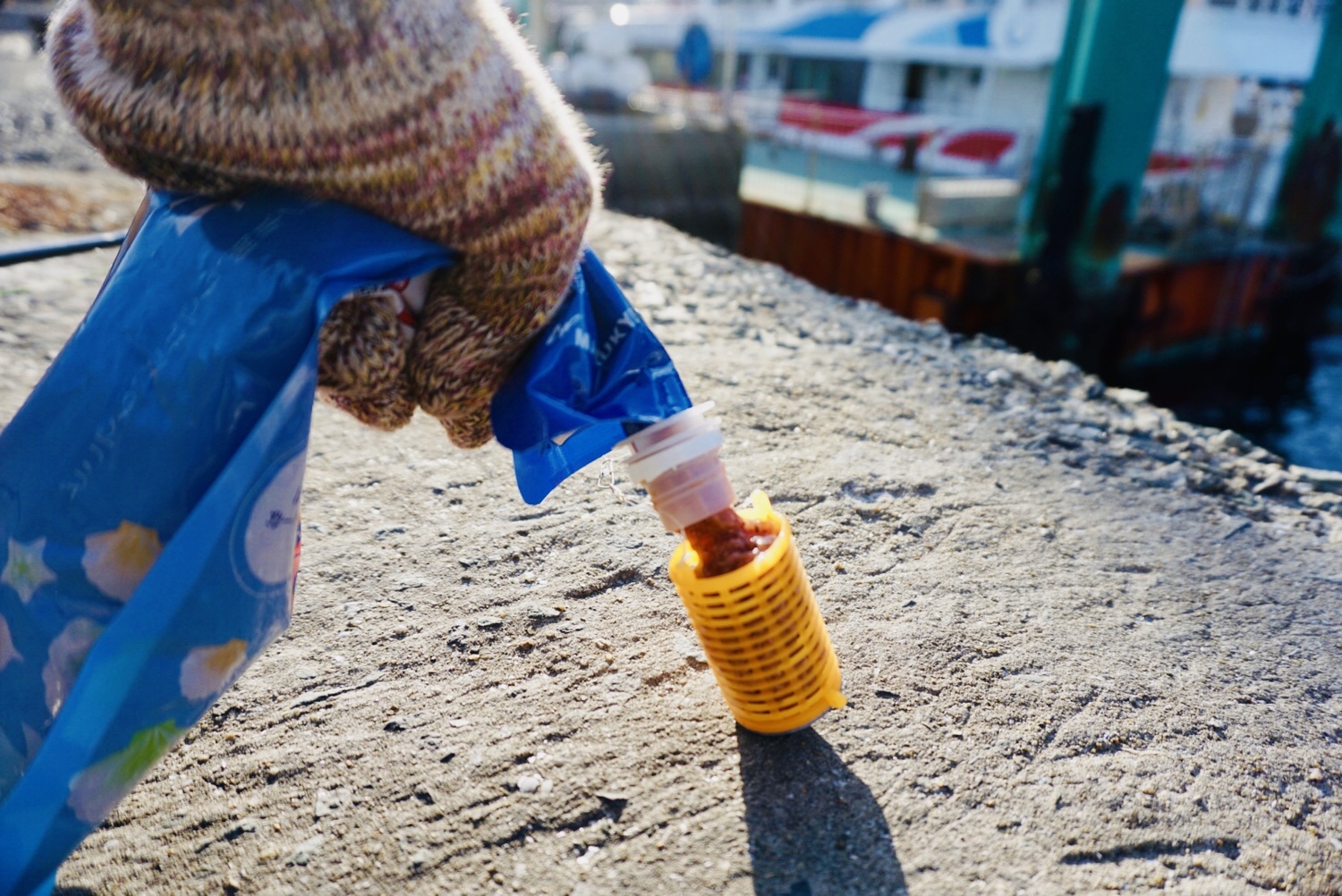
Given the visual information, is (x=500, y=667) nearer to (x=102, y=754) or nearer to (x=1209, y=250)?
(x=102, y=754)

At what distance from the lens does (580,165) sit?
45.6 inches

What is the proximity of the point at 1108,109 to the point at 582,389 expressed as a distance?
7.58 meters

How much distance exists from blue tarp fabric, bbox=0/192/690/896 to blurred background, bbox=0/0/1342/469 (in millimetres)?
2873

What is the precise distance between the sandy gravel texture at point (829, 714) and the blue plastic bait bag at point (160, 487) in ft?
1.31

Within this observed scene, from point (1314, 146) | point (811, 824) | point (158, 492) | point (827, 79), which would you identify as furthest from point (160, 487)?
point (827, 79)

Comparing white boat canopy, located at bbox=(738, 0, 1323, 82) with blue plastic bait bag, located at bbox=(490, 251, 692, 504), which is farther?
white boat canopy, located at bbox=(738, 0, 1323, 82)

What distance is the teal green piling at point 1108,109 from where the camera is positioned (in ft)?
23.3

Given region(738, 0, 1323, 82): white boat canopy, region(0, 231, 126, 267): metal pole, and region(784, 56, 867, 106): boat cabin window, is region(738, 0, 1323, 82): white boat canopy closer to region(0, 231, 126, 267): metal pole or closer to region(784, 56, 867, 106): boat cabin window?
region(784, 56, 867, 106): boat cabin window

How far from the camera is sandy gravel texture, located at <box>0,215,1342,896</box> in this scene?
1.35 m

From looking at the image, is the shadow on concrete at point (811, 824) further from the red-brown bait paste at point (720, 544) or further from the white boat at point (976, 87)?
the white boat at point (976, 87)

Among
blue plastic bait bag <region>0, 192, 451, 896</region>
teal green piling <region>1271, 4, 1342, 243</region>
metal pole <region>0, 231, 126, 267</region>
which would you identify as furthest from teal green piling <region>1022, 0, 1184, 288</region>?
blue plastic bait bag <region>0, 192, 451, 896</region>

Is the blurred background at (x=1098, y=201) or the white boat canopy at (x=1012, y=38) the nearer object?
the blurred background at (x=1098, y=201)

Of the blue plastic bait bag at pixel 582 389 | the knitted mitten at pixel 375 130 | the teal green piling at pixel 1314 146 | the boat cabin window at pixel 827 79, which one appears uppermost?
the knitted mitten at pixel 375 130

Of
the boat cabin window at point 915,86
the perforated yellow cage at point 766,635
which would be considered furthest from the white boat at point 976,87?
the perforated yellow cage at point 766,635
